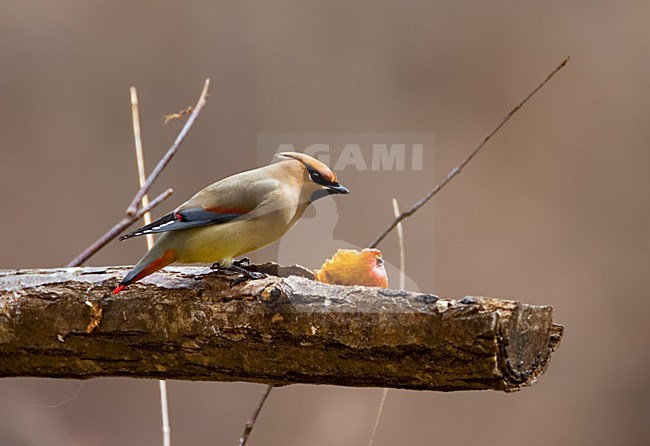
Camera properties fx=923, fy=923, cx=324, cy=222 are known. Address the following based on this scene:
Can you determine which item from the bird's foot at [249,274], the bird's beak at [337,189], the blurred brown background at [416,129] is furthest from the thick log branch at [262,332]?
the blurred brown background at [416,129]

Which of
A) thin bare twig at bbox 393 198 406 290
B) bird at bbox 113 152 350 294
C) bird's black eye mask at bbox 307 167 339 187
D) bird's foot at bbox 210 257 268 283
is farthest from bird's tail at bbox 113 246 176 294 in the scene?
thin bare twig at bbox 393 198 406 290

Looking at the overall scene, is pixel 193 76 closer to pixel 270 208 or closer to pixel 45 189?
pixel 45 189

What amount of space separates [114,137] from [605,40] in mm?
1355

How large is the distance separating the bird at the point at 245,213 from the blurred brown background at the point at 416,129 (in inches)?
18.9

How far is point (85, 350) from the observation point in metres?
1.52

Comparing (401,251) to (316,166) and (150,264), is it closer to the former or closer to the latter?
(316,166)

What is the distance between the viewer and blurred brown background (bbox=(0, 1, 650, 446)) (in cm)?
208

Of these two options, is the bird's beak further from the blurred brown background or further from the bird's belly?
the blurred brown background

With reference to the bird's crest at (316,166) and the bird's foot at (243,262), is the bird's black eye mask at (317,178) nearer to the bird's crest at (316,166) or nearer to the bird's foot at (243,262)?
the bird's crest at (316,166)

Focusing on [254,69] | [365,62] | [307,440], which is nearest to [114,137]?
[254,69]

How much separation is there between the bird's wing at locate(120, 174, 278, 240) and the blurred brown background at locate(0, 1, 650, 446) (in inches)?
18.6

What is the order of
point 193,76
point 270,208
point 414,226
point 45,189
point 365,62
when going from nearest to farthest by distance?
point 270,208
point 414,226
point 365,62
point 193,76
point 45,189

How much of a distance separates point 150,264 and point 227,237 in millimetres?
128

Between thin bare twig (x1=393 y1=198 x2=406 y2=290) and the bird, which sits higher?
the bird
